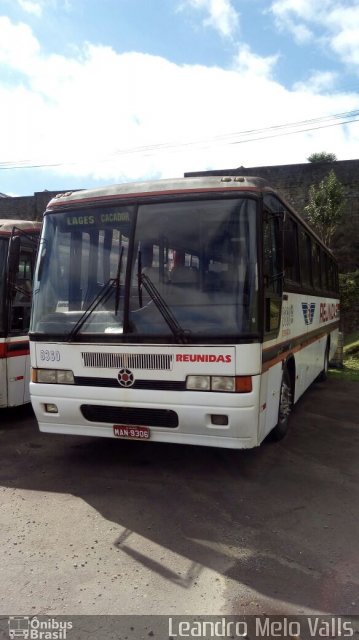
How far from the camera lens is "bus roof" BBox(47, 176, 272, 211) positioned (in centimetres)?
447

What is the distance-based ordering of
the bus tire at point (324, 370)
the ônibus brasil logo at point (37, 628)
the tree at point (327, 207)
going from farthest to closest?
the tree at point (327, 207) < the bus tire at point (324, 370) < the ônibus brasil logo at point (37, 628)

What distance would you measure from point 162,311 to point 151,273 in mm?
398

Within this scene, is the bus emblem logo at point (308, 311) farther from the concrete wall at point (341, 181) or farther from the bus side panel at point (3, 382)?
the concrete wall at point (341, 181)

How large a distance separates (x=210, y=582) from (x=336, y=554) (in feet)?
3.19

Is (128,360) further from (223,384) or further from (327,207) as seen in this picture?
(327,207)

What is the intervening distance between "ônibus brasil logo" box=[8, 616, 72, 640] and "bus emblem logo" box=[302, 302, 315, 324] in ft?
17.0

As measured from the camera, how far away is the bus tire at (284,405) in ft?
19.0

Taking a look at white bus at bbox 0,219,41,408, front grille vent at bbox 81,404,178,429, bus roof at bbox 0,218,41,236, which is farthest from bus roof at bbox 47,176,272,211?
front grille vent at bbox 81,404,178,429

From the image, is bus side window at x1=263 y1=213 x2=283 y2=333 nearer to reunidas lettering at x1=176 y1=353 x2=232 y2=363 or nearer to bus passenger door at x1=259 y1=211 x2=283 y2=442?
bus passenger door at x1=259 y1=211 x2=283 y2=442

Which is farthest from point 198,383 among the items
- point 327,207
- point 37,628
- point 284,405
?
point 327,207

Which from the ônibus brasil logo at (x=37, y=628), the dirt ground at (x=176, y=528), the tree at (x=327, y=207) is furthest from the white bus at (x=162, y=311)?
the tree at (x=327, y=207)

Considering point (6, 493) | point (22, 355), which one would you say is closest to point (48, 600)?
point (6, 493)

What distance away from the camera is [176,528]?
3.82m

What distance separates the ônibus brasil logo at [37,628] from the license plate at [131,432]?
6.41 ft
